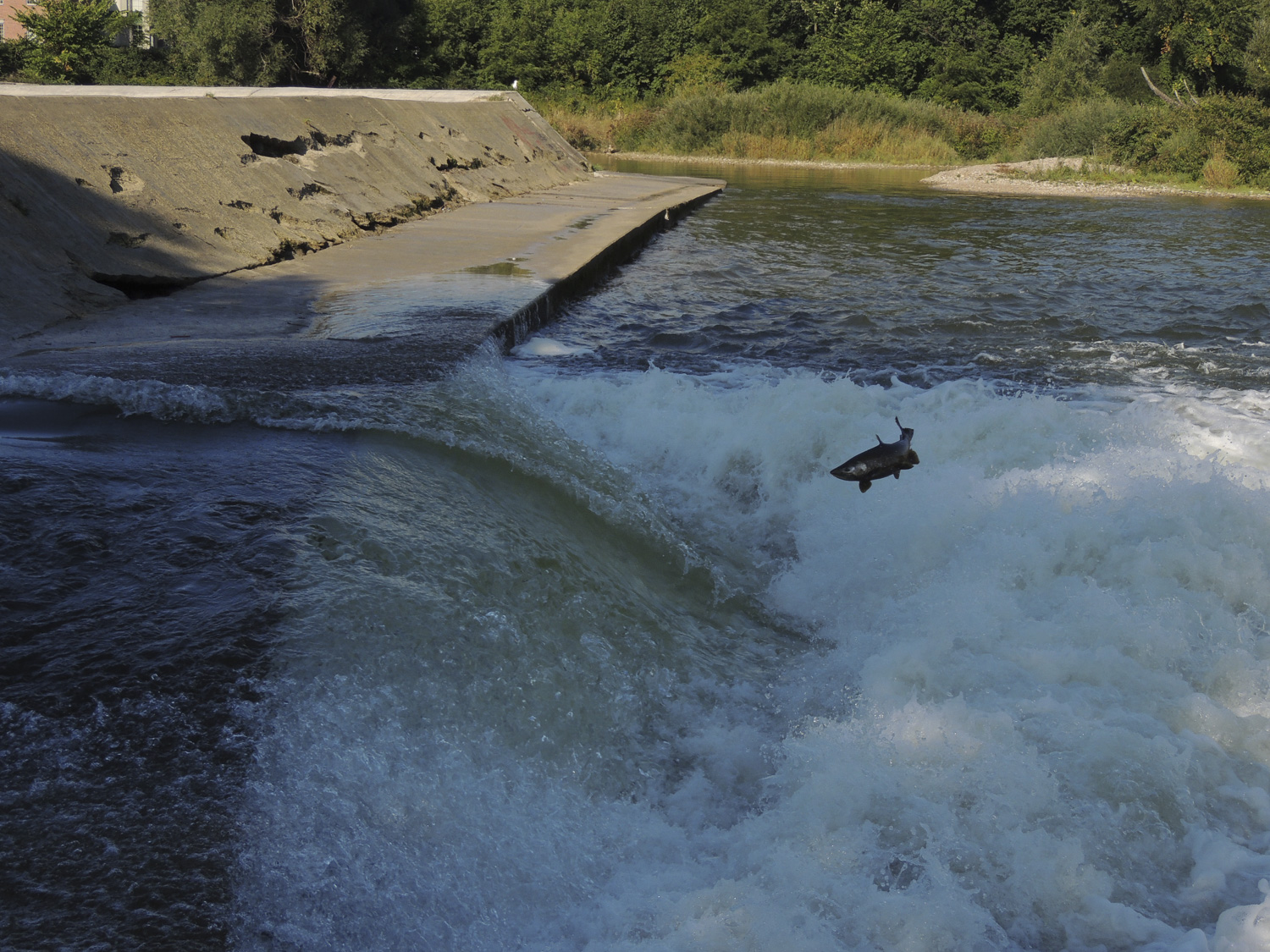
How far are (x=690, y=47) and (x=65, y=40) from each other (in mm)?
22312

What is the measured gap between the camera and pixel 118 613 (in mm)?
2988

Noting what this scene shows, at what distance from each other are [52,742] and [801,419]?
430 cm

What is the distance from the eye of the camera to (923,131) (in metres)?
32.3

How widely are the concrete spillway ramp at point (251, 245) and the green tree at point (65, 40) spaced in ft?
88.0

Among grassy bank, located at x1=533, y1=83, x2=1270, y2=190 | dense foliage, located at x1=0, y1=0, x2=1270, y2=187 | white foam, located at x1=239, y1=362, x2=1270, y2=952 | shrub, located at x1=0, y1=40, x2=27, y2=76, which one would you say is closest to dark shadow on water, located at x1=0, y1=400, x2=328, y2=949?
white foam, located at x1=239, y1=362, x2=1270, y2=952

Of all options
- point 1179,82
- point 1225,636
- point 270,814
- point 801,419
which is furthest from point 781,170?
point 270,814

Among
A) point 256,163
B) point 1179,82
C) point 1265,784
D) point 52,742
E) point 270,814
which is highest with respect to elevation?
point 1179,82

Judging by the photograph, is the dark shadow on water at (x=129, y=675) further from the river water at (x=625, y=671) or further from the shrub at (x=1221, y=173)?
the shrub at (x=1221, y=173)

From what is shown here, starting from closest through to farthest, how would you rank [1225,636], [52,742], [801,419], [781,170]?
[52,742] → [1225,636] → [801,419] → [781,170]

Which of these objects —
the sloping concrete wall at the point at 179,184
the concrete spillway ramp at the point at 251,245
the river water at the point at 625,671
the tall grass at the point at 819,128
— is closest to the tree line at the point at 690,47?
the tall grass at the point at 819,128

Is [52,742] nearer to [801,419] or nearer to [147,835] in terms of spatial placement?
[147,835]

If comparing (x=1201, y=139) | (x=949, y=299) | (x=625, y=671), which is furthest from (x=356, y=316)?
(x=1201, y=139)

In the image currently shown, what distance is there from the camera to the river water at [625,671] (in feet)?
8.32

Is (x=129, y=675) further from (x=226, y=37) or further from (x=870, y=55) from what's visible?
(x=870, y=55)
